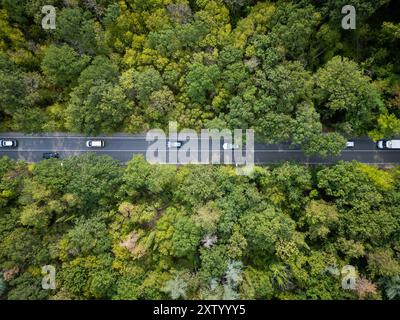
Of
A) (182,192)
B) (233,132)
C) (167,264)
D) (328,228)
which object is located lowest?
(167,264)

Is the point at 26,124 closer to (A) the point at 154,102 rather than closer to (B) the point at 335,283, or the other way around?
(A) the point at 154,102

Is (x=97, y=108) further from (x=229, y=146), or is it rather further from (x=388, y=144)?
(x=388, y=144)

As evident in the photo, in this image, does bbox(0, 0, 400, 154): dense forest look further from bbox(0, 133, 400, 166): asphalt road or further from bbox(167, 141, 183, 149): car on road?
bbox(167, 141, 183, 149): car on road

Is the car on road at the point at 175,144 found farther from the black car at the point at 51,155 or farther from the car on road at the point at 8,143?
the car on road at the point at 8,143

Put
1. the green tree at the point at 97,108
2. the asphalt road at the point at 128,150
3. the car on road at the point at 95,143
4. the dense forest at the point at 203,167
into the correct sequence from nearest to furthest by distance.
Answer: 1. the dense forest at the point at 203,167
2. the green tree at the point at 97,108
3. the asphalt road at the point at 128,150
4. the car on road at the point at 95,143

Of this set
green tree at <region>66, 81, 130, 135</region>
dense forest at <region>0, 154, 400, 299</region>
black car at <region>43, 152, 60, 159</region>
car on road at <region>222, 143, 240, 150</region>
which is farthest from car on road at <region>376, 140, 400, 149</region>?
black car at <region>43, 152, 60, 159</region>

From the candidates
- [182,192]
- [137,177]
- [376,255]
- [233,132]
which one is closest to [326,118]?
[233,132]

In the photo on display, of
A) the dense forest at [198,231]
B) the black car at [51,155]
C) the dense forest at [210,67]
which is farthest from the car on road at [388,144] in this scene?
the black car at [51,155]
